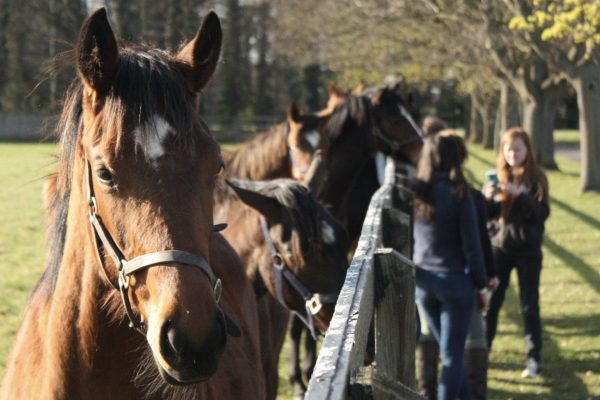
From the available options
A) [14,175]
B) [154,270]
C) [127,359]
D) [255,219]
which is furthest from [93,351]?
[14,175]

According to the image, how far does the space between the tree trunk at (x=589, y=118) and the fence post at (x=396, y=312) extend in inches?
615

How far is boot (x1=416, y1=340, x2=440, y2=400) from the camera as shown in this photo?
520cm

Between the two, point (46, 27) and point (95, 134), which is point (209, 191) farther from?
point (46, 27)

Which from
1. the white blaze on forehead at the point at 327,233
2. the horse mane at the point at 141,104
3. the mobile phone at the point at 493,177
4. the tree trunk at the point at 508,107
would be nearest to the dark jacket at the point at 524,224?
the mobile phone at the point at 493,177

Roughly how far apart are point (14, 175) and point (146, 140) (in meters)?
23.0

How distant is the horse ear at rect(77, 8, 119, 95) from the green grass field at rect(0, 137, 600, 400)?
0.80 metres

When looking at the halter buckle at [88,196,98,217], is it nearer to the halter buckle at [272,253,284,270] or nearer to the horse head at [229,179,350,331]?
the horse head at [229,179,350,331]

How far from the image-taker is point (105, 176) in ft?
7.09

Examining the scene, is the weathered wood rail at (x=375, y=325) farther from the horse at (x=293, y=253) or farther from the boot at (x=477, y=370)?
the boot at (x=477, y=370)

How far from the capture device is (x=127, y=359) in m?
2.38

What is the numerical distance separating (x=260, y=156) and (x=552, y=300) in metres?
4.38

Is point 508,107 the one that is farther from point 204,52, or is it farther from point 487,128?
point 204,52

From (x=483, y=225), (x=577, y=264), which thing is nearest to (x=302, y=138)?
(x=483, y=225)

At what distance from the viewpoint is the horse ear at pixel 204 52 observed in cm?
242
